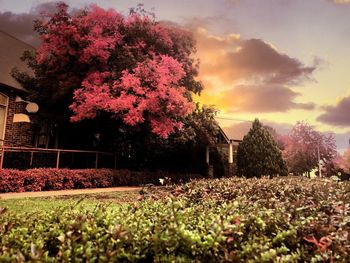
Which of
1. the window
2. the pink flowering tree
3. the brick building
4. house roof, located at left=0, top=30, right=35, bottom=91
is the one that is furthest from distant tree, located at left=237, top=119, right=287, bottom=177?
the window

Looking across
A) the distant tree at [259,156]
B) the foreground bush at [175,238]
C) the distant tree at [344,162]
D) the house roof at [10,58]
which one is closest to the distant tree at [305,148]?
the distant tree at [344,162]

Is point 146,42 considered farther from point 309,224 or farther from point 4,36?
point 309,224

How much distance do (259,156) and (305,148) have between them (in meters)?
24.2

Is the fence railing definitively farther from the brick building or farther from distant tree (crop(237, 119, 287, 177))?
distant tree (crop(237, 119, 287, 177))

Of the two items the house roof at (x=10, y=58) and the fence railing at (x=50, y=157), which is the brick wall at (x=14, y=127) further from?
the fence railing at (x=50, y=157)

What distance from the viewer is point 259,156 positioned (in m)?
19.0

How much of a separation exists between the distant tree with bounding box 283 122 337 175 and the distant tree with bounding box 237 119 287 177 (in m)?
20.5

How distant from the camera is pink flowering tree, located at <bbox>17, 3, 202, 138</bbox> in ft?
49.5

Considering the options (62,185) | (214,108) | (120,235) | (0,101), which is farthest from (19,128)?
(120,235)

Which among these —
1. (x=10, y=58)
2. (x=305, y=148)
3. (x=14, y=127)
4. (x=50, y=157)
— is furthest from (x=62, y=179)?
(x=305, y=148)

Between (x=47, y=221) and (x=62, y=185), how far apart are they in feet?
36.0

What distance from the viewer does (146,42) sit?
1747 centimetres

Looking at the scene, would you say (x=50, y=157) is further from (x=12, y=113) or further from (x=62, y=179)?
(x=12, y=113)

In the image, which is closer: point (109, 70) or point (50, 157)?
point (50, 157)
